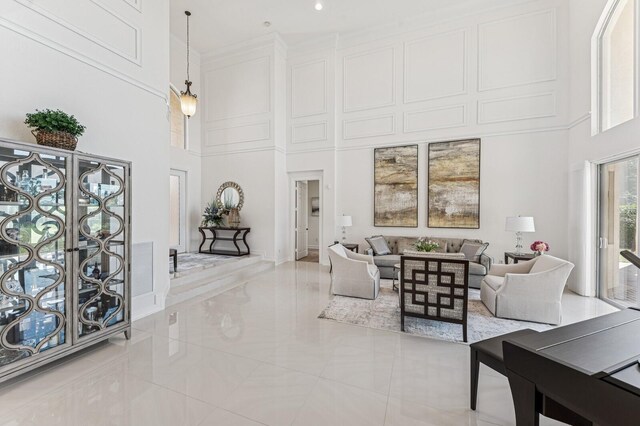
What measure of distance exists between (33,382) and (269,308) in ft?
7.66

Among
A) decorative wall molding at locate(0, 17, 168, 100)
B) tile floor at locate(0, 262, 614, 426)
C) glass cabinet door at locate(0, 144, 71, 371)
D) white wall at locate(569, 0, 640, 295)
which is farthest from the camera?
white wall at locate(569, 0, 640, 295)

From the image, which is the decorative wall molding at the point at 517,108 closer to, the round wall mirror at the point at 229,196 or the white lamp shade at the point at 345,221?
the white lamp shade at the point at 345,221

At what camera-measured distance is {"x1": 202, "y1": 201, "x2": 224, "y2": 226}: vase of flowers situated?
22.6ft

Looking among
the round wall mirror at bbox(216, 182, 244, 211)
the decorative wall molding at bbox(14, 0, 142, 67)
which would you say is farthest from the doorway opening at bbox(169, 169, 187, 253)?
the decorative wall molding at bbox(14, 0, 142, 67)

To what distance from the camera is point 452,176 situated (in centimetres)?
584

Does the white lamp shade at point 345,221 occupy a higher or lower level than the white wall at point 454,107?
lower

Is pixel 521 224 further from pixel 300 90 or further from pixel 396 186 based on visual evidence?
pixel 300 90

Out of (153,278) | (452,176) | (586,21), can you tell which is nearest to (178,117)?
(153,278)

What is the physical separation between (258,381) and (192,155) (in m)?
6.65

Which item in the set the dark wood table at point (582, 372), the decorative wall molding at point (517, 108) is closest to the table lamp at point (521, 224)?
the decorative wall molding at point (517, 108)

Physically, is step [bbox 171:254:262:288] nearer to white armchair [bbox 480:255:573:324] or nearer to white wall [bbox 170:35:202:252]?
white wall [bbox 170:35:202:252]

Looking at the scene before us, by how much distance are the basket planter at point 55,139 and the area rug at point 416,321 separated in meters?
3.26

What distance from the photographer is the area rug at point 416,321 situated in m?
3.10

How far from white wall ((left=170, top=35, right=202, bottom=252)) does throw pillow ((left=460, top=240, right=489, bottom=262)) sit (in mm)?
6463
